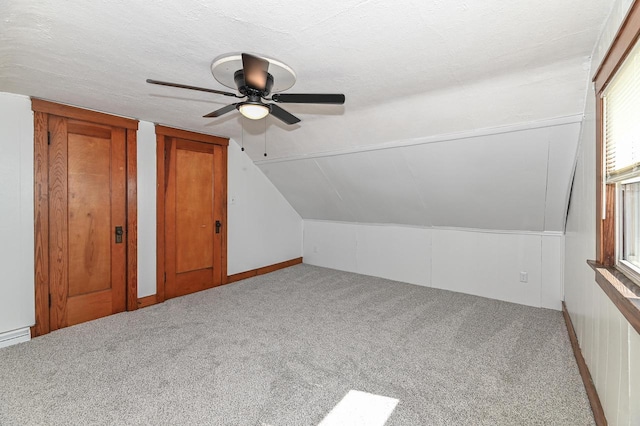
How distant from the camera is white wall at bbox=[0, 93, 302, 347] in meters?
2.71

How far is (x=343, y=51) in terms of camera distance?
1.94m

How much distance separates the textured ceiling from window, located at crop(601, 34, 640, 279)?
1.25 ft

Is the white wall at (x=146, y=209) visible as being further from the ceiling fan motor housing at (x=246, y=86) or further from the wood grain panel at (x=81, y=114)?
the ceiling fan motor housing at (x=246, y=86)

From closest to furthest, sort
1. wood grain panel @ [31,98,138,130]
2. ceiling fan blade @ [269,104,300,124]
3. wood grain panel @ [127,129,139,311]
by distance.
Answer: ceiling fan blade @ [269,104,300,124], wood grain panel @ [31,98,138,130], wood grain panel @ [127,129,139,311]

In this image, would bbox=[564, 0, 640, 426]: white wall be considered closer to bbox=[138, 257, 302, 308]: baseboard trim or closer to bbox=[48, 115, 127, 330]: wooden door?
bbox=[138, 257, 302, 308]: baseboard trim

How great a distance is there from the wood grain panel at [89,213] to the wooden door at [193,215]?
63 cm

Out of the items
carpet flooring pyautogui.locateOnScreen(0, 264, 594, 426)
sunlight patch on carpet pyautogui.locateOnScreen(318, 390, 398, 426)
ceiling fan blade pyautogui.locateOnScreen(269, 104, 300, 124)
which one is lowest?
sunlight patch on carpet pyautogui.locateOnScreen(318, 390, 398, 426)

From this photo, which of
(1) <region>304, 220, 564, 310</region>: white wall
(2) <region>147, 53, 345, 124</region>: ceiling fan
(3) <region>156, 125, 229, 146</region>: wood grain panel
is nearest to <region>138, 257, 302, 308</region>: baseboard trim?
(1) <region>304, 220, 564, 310</region>: white wall

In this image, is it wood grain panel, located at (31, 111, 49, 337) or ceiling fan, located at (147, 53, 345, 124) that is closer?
ceiling fan, located at (147, 53, 345, 124)

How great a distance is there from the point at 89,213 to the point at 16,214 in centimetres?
56

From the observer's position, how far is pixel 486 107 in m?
2.63

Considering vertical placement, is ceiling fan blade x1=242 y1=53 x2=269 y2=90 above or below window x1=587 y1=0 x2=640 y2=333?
above

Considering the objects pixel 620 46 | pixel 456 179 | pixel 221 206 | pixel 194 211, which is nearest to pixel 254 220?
pixel 221 206

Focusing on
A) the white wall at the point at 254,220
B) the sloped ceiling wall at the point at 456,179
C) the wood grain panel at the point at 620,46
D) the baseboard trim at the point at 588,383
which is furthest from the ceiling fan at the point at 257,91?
the white wall at the point at 254,220
